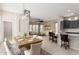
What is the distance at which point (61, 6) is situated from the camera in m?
2.36

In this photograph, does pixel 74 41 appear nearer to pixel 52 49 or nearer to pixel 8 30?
pixel 52 49

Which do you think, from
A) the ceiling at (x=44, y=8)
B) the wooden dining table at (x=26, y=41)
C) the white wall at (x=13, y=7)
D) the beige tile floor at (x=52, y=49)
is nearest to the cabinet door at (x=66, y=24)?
the ceiling at (x=44, y=8)

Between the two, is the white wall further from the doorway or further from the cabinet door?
the cabinet door

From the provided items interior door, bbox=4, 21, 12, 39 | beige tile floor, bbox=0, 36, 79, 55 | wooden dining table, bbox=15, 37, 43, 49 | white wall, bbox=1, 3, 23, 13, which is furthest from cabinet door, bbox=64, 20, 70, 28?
interior door, bbox=4, 21, 12, 39

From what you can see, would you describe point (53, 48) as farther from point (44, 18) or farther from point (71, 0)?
point (71, 0)

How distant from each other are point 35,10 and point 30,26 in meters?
0.35

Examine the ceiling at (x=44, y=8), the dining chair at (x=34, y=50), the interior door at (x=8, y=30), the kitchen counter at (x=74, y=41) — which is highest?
the ceiling at (x=44, y=8)

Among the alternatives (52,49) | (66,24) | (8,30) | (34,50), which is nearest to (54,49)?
(52,49)

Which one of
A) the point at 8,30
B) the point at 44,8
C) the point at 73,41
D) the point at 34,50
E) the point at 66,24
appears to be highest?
the point at 44,8

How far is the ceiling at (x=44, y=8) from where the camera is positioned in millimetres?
2348

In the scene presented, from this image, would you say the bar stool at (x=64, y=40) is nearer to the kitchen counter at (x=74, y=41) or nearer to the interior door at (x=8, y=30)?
the kitchen counter at (x=74, y=41)

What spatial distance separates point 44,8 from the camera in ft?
7.85
